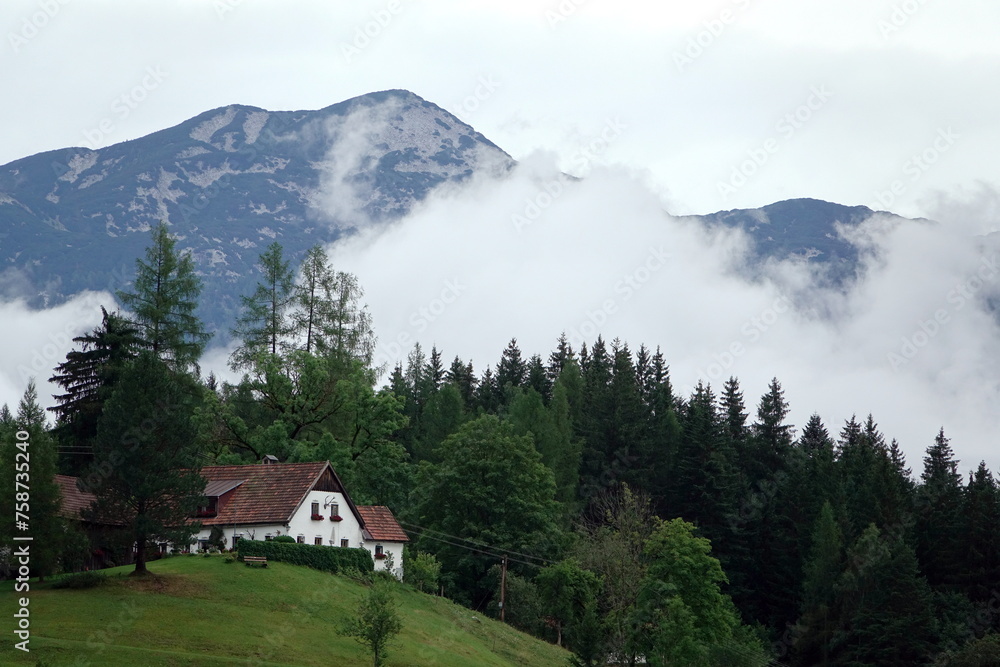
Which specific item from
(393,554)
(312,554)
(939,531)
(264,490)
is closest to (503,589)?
(393,554)

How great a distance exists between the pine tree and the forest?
165mm

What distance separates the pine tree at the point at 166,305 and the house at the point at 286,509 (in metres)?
14.1

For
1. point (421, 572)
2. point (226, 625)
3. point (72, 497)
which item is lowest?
point (226, 625)

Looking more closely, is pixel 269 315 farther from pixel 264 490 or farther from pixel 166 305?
pixel 264 490

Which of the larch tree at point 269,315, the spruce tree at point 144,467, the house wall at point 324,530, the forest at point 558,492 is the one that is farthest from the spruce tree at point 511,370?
the spruce tree at point 144,467

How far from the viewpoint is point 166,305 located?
78.2 meters

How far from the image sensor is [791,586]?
94.8 meters

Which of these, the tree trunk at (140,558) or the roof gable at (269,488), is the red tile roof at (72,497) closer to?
the roof gable at (269,488)

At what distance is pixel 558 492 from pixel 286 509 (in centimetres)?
3841

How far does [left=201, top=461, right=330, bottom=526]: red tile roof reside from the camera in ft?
204

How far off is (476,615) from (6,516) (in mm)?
27550

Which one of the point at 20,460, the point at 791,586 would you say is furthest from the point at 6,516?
the point at 791,586

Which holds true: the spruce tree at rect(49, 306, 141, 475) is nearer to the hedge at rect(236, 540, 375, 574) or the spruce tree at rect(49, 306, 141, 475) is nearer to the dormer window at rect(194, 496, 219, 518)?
the dormer window at rect(194, 496, 219, 518)

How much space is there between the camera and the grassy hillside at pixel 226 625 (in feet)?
132
